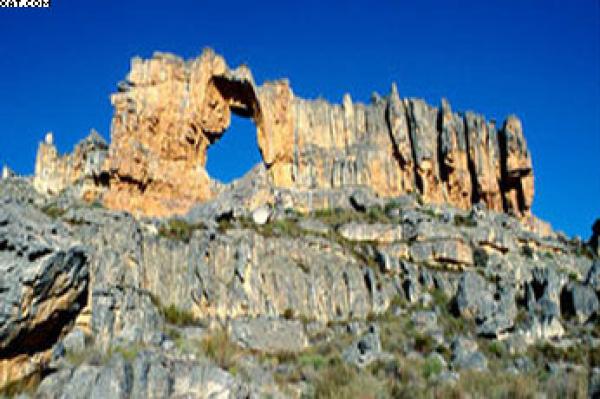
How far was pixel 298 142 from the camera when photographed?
41.4m

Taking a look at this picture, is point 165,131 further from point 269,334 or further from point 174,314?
point 269,334

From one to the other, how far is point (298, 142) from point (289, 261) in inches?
655

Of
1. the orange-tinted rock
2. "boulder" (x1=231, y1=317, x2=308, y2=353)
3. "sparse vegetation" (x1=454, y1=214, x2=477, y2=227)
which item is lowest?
"boulder" (x1=231, y1=317, x2=308, y2=353)

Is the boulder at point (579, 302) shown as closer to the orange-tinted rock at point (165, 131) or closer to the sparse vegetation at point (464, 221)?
the sparse vegetation at point (464, 221)

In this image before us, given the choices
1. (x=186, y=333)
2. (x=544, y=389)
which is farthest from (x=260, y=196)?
(x=544, y=389)

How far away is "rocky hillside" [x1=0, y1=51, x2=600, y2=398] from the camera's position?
30.4 feet

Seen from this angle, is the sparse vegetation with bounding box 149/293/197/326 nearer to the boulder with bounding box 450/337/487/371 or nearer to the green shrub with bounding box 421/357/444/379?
the green shrub with bounding box 421/357/444/379

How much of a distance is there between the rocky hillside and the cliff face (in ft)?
0.36

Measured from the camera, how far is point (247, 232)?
2614 centimetres

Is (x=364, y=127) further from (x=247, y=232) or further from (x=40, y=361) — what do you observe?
(x=40, y=361)

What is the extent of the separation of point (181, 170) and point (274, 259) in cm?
1259

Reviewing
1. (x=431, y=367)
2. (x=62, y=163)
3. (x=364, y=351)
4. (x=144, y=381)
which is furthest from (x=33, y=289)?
(x=62, y=163)

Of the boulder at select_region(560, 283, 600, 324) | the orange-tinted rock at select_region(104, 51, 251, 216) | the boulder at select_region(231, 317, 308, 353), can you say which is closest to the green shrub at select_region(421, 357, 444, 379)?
the boulder at select_region(231, 317, 308, 353)

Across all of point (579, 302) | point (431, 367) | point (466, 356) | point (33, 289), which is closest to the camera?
point (33, 289)
